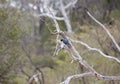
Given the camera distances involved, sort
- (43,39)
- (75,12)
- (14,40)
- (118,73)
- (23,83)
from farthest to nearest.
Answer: (43,39), (75,12), (23,83), (14,40), (118,73)

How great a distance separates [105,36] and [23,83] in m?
2.91

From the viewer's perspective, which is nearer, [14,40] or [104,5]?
[14,40]

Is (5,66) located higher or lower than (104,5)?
lower

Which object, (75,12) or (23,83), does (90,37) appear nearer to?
(23,83)

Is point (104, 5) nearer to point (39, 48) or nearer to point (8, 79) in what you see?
point (39, 48)

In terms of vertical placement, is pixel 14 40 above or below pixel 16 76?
above

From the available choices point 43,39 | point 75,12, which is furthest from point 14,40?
point 43,39

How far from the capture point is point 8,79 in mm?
10977

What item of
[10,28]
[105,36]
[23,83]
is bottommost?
[23,83]

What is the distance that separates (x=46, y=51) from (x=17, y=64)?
39.0 feet

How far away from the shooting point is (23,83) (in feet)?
40.1

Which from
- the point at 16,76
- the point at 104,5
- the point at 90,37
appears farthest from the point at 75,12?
the point at 16,76

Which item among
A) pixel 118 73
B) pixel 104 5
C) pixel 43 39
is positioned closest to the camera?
pixel 118 73

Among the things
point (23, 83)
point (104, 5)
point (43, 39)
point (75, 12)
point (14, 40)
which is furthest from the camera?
point (43, 39)
